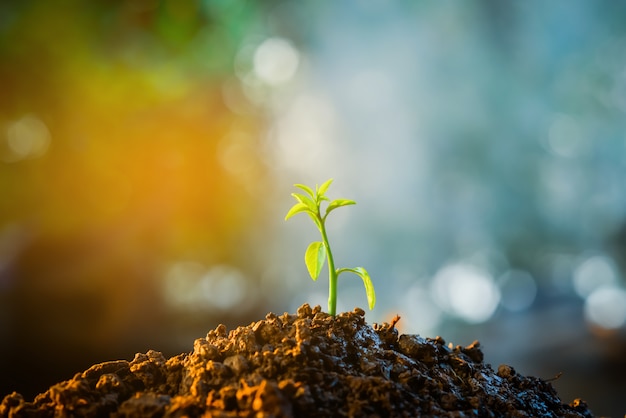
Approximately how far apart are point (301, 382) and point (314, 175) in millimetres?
19797

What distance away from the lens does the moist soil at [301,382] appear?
118 centimetres

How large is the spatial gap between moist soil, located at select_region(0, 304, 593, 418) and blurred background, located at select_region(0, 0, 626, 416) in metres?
1.43

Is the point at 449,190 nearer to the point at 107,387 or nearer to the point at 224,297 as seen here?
the point at 224,297

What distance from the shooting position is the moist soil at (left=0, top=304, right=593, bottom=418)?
3.87 feet

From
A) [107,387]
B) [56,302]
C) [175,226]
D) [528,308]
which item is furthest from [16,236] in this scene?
[528,308]

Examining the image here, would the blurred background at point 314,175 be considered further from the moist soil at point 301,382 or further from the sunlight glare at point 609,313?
the moist soil at point 301,382

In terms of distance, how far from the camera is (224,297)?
13.5 meters

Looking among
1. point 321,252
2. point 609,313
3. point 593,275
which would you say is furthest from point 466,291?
point 321,252

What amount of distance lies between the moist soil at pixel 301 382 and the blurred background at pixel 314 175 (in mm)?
1431

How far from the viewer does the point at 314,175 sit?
20.9 m

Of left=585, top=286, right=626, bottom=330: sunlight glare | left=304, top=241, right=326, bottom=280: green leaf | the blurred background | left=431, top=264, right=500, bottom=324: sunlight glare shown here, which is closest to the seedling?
left=304, top=241, right=326, bottom=280: green leaf

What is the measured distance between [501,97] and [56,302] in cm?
2442

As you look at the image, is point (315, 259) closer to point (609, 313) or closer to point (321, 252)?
point (321, 252)

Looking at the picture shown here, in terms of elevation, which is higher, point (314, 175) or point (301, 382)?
point (314, 175)
